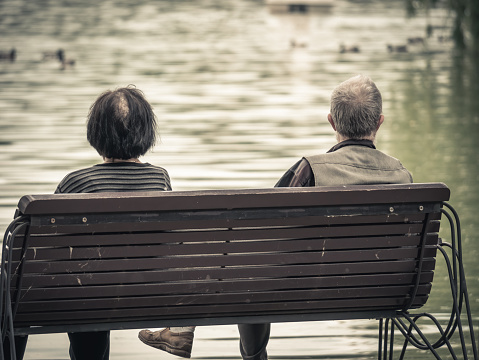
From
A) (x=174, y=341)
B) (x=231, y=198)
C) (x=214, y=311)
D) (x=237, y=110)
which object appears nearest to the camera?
(x=231, y=198)

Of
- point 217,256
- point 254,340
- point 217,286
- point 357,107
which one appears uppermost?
point 357,107

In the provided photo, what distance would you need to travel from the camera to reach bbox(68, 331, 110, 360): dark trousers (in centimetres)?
433

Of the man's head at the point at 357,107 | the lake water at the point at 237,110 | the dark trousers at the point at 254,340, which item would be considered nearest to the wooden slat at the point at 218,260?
the man's head at the point at 357,107

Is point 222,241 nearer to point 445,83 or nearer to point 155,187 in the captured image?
point 155,187

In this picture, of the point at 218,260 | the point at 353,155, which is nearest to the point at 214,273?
the point at 218,260

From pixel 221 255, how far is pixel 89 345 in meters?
0.67

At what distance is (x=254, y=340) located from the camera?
4711 mm

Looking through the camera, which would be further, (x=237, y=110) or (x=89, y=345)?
(x=237, y=110)

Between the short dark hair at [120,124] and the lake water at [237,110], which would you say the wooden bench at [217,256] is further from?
the lake water at [237,110]

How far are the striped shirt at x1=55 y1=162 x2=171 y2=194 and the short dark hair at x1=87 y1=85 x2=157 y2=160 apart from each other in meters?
0.06

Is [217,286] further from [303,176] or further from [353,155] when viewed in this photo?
[353,155]

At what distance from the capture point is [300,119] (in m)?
17.5

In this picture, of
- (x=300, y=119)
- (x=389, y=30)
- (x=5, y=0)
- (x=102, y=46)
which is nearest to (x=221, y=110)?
(x=300, y=119)

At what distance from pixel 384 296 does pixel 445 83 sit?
63.5ft
